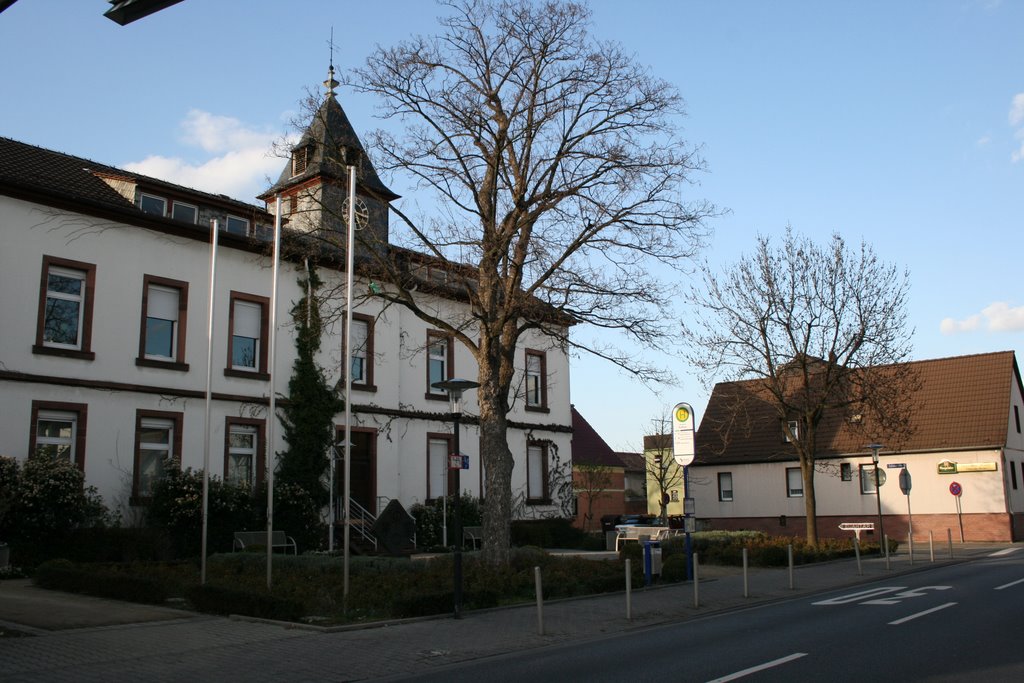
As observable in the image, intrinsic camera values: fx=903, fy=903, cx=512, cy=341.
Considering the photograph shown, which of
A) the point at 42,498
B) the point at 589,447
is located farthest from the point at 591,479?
the point at 42,498

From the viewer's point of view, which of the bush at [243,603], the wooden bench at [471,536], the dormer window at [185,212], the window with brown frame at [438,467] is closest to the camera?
the bush at [243,603]

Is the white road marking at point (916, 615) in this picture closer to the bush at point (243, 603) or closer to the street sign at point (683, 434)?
the street sign at point (683, 434)

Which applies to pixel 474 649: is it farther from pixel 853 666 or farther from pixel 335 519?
pixel 335 519

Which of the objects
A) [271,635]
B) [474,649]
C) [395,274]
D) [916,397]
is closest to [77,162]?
[395,274]

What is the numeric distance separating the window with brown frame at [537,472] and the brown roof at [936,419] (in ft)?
25.3

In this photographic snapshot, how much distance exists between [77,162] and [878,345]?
24857mm

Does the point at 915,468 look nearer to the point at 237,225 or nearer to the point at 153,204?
the point at 237,225

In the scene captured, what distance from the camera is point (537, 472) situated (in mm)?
35219

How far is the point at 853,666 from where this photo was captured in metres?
9.41

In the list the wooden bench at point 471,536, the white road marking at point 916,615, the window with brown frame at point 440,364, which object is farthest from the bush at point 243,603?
the window with brown frame at point 440,364

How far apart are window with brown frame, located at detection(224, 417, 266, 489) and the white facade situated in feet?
0.19

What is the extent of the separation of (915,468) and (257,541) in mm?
30408

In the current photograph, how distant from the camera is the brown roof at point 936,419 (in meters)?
39.6

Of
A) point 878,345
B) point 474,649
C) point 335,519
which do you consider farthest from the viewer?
point 878,345
